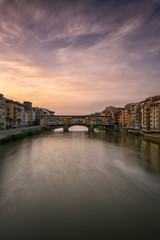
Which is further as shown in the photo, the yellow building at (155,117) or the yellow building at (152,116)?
the yellow building at (152,116)

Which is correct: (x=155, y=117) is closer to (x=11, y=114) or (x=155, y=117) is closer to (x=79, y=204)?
(x=79, y=204)

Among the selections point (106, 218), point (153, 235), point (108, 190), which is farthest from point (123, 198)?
point (153, 235)

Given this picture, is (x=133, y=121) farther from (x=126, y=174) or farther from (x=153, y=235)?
(x=153, y=235)

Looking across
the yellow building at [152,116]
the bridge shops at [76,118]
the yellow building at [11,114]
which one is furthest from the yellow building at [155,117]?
the yellow building at [11,114]

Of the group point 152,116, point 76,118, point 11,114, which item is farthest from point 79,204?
point 76,118


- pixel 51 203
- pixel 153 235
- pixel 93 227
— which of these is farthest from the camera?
pixel 51 203

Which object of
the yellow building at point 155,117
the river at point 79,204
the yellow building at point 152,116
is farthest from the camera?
the yellow building at point 152,116

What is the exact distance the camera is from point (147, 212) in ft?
30.9

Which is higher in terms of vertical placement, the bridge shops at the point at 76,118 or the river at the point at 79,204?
the bridge shops at the point at 76,118

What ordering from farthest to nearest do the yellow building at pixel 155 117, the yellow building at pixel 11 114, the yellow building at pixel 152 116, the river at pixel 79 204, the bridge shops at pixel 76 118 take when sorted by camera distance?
the bridge shops at pixel 76 118
the yellow building at pixel 11 114
the yellow building at pixel 152 116
the yellow building at pixel 155 117
the river at pixel 79 204

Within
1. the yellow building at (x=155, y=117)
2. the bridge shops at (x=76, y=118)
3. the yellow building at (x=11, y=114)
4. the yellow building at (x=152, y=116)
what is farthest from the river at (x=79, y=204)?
the bridge shops at (x=76, y=118)

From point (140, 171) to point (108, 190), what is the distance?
7.52m

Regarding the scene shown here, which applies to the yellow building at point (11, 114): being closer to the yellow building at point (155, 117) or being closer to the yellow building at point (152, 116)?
the yellow building at point (152, 116)

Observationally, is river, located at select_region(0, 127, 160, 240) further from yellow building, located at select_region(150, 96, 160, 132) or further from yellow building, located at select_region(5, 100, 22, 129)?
yellow building, located at select_region(5, 100, 22, 129)
